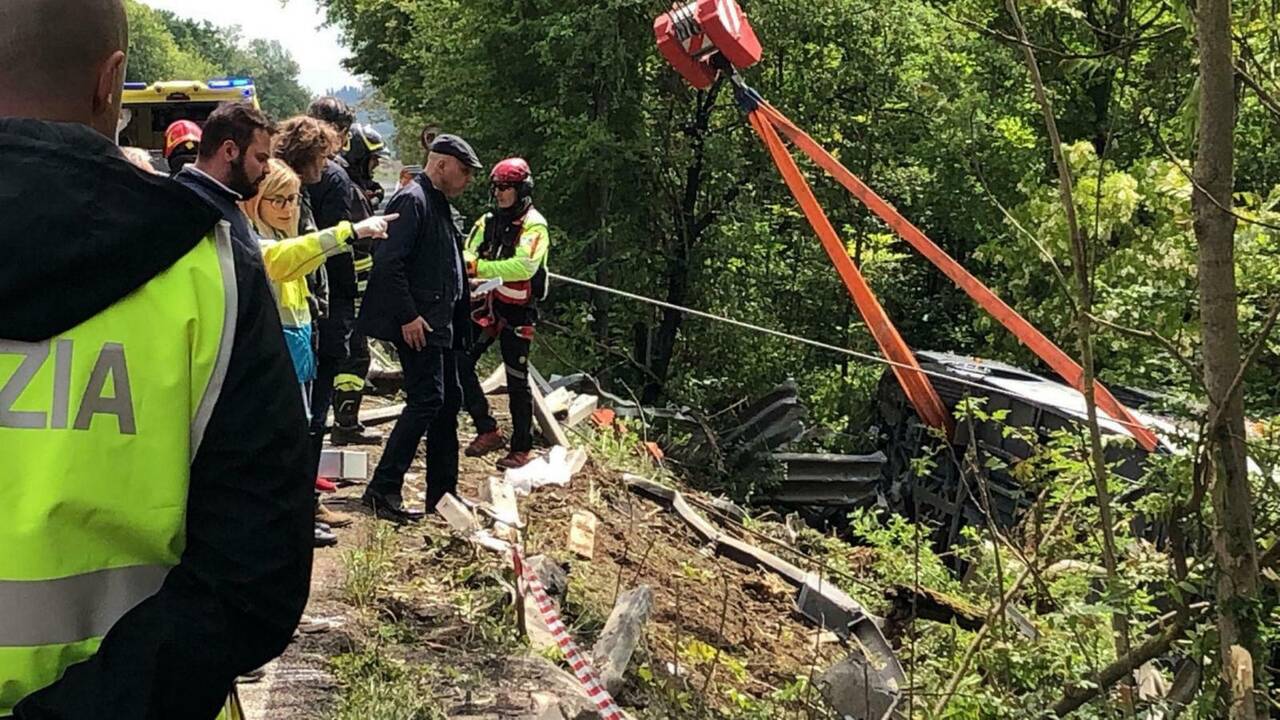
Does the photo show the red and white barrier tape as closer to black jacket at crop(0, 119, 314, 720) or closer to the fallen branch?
the fallen branch

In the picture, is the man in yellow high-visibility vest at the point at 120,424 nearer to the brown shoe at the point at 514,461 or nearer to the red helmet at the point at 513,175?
the red helmet at the point at 513,175

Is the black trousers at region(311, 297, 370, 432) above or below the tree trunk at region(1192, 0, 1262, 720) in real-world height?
below

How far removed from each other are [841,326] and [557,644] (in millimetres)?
15797

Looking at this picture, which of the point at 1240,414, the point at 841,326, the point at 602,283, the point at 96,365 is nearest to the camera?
the point at 96,365

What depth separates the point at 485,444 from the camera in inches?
315

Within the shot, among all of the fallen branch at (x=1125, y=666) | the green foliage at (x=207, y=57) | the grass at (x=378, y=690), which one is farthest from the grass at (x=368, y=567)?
the green foliage at (x=207, y=57)

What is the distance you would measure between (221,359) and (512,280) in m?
5.78

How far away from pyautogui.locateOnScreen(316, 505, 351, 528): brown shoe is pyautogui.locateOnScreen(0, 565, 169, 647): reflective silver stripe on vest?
4.60 metres

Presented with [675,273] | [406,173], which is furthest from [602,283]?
[406,173]

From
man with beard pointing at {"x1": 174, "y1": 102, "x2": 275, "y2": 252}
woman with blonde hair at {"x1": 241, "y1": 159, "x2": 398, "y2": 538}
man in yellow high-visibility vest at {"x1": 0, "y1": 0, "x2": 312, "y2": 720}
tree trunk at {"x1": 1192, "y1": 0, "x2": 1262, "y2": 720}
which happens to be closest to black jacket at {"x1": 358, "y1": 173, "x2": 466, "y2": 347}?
woman with blonde hair at {"x1": 241, "y1": 159, "x2": 398, "y2": 538}

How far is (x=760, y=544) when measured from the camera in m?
9.09

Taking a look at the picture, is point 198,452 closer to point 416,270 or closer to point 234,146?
point 234,146

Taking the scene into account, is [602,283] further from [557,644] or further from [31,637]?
[31,637]

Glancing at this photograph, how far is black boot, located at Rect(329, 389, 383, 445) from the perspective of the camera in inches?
305
